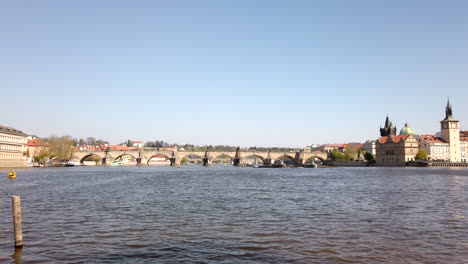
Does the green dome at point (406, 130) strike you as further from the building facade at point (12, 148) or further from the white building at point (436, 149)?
the building facade at point (12, 148)

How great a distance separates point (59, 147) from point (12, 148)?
25586 millimetres

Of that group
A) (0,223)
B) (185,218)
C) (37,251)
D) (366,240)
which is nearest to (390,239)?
(366,240)

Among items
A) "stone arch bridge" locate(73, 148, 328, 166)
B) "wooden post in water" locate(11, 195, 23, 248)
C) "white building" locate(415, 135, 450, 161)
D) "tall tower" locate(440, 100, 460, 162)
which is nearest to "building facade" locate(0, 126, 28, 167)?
"stone arch bridge" locate(73, 148, 328, 166)

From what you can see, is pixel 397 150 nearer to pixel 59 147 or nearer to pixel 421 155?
pixel 421 155

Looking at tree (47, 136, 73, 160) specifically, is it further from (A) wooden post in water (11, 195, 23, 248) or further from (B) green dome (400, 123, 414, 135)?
(B) green dome (400, 123, 414, 135)

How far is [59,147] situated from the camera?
137625 millimetres

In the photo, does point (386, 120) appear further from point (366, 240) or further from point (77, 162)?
point (366, 240)

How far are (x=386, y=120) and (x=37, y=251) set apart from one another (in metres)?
197

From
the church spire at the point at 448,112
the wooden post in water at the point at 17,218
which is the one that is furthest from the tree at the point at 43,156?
the church spire at the point at 448,112

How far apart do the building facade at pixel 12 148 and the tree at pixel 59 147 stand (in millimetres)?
11964

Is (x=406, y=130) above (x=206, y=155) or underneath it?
above

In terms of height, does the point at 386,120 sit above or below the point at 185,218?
above

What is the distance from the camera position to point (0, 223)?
830 inches

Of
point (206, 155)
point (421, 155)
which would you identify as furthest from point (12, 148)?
point (421, 155)
